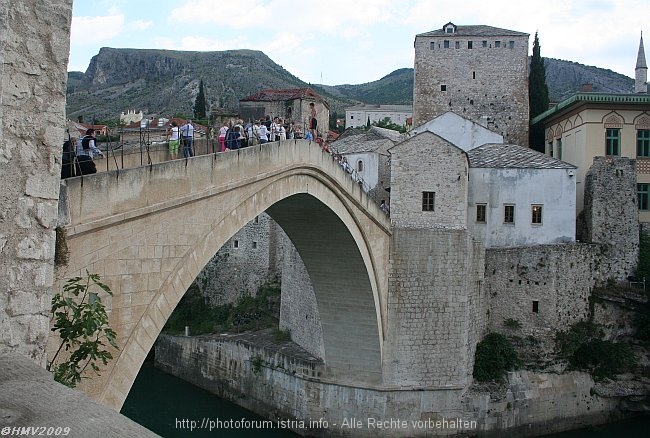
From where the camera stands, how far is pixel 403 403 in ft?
56.0

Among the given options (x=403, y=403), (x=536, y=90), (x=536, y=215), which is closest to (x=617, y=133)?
(x=536, y=215)

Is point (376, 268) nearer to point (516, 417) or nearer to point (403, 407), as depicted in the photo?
point (403, 407)

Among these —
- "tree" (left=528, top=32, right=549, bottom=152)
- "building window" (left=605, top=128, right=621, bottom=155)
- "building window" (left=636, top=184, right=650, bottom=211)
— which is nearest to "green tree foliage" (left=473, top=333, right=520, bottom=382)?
"building window" (left=636, top=184, right=650, bottom=211)

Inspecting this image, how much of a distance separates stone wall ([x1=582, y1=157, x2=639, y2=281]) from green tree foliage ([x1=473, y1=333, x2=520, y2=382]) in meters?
3.78

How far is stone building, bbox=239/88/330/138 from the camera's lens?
35.7 meters

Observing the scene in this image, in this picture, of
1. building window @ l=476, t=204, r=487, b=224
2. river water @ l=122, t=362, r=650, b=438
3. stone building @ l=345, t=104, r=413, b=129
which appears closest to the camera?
river water @ l=122, t=362, r=650, b=438

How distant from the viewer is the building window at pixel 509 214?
64.9ft

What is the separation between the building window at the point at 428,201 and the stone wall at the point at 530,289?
8.89ft

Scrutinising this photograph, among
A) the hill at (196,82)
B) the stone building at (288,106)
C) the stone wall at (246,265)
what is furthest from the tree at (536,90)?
the hill at (196,82)

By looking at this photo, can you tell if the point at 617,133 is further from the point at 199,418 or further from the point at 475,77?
the point at 199,418

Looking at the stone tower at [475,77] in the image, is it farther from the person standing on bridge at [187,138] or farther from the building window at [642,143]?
the person standing on bridge at [187,138]

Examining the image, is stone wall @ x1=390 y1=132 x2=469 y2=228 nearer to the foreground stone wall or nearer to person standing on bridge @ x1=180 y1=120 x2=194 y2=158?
the foreground stone wall

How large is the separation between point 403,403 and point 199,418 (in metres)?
6.07

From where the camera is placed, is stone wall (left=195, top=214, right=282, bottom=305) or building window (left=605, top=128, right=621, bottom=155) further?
stone wall (left=195, top=214, right=282, bottom=305)
